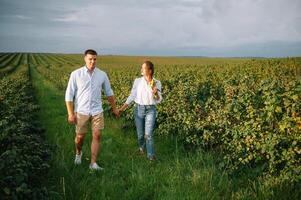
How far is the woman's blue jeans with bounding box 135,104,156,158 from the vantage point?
840 cm

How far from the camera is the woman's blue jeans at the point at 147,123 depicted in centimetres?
840

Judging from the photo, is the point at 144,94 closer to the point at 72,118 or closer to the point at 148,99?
Answer: the point at 148,99

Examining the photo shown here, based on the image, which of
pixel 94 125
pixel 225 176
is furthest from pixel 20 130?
pixel 225 176

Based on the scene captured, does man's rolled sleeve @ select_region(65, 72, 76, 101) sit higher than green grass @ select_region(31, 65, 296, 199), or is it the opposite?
man's rolled sleeve @ select_region(65, 72, 76, 101)

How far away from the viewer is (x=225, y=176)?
6891mm

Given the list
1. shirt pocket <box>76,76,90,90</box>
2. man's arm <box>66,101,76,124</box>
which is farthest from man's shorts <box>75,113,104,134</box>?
shirt pocket <box>76,76,90,90</box>

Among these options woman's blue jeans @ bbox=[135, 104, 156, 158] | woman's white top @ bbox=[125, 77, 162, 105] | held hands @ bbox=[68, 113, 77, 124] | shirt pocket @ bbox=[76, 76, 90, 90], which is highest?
shirt pocket @ bbox=[76, 76, 90, 90]

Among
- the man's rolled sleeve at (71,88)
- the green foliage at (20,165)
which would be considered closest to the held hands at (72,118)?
the man's rolled sleeve at (71,88)

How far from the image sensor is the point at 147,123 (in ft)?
28.2

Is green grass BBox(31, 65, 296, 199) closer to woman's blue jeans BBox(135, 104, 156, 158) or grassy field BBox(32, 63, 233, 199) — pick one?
grassy field BBox(32, 63, 233, 199)

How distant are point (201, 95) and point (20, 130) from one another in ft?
15.1

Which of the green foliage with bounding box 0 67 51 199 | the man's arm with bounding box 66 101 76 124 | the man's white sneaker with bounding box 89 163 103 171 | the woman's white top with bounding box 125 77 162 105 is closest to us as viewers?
the green foliage with bounding box 0 67 51 199

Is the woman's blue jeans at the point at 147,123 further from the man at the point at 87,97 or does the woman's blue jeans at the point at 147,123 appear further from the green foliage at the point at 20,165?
the green foliage at the point at 20,165

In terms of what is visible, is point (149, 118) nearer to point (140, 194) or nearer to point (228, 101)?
point (228, 101)
